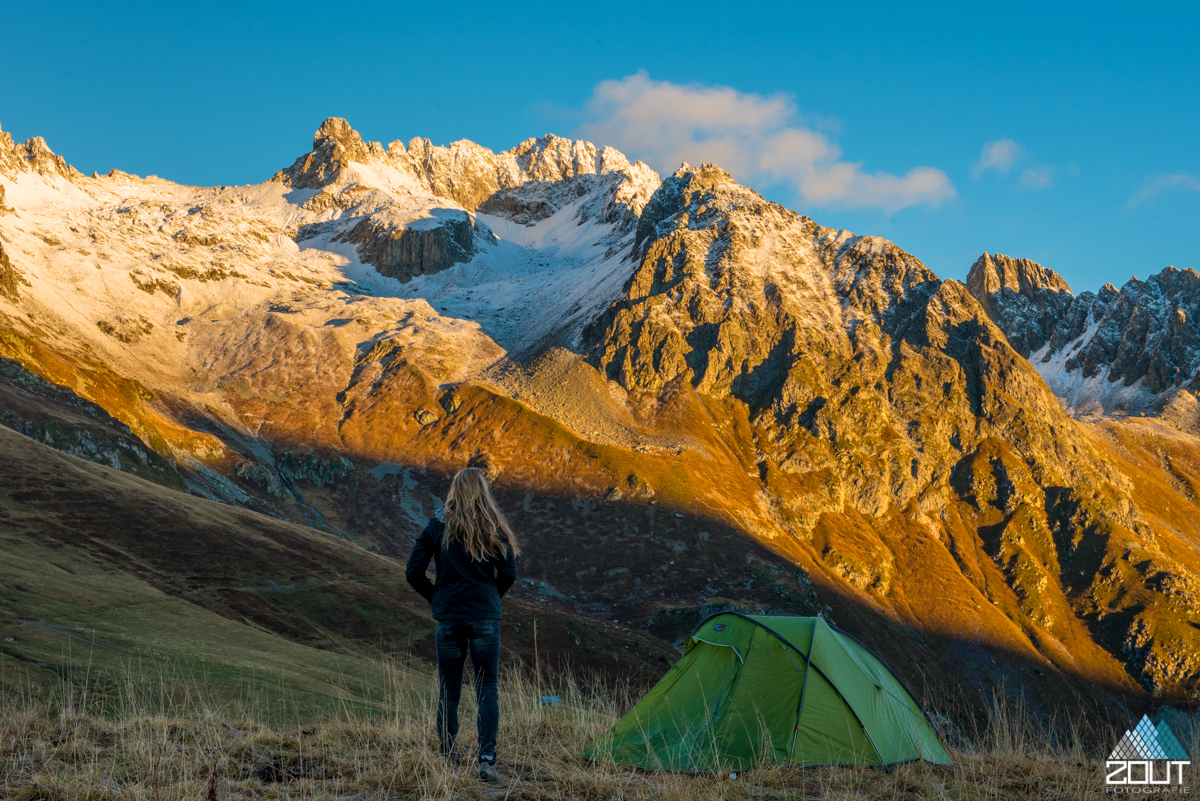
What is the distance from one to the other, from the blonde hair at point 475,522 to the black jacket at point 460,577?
12 centimetres

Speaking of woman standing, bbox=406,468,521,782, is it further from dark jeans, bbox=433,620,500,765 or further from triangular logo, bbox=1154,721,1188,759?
triangular logo, bbox=1154,721,1188,759

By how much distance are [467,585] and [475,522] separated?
789mm

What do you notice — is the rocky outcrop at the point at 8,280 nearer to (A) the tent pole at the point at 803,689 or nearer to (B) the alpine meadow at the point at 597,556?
(B) the alpine meadow at the point at 597,556

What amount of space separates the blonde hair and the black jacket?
0.12 meters

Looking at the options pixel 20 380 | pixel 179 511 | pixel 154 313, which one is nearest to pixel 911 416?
pixel 179 511

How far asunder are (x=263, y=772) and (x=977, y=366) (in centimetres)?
20944

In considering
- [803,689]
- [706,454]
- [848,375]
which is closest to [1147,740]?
[803,689]

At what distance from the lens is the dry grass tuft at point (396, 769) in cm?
720

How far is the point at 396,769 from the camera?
7836 mm

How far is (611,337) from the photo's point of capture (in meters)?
184

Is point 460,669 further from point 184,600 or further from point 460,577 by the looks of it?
point 184,600

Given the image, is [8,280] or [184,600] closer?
[184,600]

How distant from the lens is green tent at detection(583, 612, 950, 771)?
11391mm

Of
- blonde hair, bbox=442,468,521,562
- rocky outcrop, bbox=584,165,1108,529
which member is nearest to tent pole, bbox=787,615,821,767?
blonde hair, bbox=442,468,521,562
